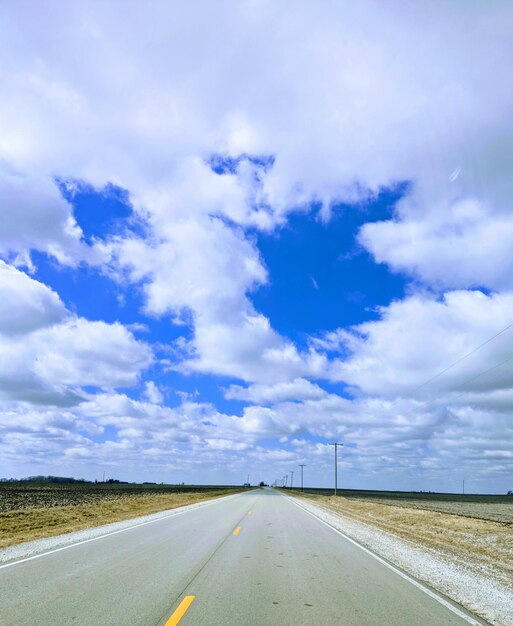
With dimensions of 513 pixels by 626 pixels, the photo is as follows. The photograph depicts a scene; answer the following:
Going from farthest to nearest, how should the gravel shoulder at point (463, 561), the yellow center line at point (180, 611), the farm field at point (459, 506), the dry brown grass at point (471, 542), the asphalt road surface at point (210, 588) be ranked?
the farm field at point (459, 506), the dry brown grass at point (471, 542), the gravel shoulder at point (463, 561), the asphalt road surface at point (210, 588), the yellow center line at point (180, 611)

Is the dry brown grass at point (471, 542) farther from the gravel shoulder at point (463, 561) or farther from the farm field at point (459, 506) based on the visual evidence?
the farm field at point (459, 506)

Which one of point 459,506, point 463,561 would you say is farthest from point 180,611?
point 459,506

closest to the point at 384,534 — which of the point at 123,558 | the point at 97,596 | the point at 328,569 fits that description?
the point at 328,569

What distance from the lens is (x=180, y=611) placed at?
6.63 metres

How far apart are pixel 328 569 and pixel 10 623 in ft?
20.3

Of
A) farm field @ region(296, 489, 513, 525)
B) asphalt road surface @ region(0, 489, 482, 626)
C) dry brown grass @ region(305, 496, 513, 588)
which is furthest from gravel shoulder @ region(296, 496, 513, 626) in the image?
farm field @ region(296, 489, 513, 525)

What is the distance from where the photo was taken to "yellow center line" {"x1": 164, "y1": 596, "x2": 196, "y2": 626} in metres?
6.11

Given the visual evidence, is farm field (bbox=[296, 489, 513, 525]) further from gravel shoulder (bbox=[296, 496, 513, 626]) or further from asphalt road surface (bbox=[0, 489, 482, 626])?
asphalt road surface (bbox=[0, 489, 482, 626])

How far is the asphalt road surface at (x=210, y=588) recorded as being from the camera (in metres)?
6.42

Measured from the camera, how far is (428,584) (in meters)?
8.95

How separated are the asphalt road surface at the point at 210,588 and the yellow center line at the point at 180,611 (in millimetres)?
13

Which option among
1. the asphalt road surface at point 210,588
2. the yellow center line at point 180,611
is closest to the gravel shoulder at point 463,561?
the asphalt road surface at point 210,588

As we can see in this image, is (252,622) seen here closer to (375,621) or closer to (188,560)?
(375,621)

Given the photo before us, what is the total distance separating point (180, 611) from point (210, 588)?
1.54 m
